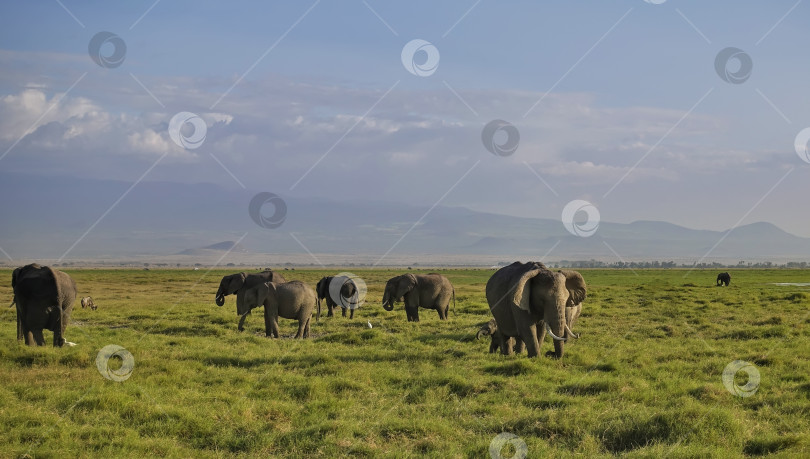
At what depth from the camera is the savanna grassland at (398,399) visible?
986cm

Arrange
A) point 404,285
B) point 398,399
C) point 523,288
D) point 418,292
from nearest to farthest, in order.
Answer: point 398,399, point 523,288, point 404,285, point 418,292

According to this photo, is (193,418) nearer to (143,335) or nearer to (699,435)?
(699,435)

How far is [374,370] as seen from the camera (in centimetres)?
1545

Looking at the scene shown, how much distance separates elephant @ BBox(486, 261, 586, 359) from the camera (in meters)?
16.4

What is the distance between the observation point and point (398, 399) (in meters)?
13.0

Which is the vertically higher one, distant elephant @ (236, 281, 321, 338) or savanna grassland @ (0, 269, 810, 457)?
distant elephant @ (236, 281, 321, 338)

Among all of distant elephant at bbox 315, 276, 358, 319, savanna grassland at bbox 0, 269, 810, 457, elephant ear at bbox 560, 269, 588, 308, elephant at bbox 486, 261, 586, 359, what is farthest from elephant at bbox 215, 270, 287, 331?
elephant ear at bbox 560, 269, 588, 308

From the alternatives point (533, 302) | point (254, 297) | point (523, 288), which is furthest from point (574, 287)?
point (254, 297)

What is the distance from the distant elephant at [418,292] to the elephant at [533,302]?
39.9 feet

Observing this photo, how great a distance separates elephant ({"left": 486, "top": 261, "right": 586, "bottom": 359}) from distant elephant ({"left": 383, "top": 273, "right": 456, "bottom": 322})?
479 inches

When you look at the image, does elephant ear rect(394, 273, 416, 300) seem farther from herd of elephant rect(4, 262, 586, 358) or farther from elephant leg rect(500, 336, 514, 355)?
elephant leg rect(500, 336, 514, 355)

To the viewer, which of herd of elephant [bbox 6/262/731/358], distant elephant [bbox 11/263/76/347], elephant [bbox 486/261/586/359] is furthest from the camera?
distant elephant [bbox 11/263/76/347]

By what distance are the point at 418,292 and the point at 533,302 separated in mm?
14616

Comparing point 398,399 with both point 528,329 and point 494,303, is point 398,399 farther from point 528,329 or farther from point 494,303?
point 494,303
